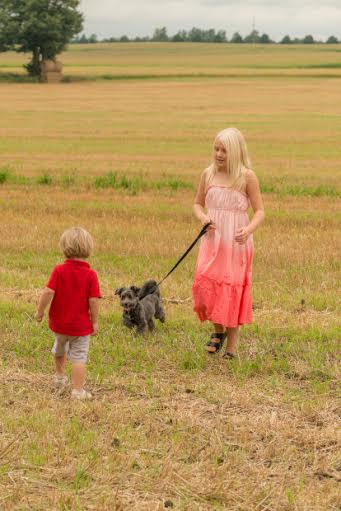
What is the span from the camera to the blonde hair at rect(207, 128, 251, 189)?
24.7ft

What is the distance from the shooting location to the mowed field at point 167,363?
5.12m

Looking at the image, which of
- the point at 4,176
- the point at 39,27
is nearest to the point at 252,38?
the point at 39,27

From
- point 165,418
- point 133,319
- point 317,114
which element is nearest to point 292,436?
point 165,418

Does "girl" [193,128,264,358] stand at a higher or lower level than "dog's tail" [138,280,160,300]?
higher

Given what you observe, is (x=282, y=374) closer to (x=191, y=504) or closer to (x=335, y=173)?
(x=191, y=504)

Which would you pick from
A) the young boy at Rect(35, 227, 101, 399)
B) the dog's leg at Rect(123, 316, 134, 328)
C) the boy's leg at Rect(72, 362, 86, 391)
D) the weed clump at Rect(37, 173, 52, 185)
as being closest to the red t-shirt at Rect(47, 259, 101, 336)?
the young boy at Rect(35, 227, 101, 399)

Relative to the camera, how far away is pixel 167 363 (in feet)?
24.5

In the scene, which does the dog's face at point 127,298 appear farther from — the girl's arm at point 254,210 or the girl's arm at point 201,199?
the girl's arm at point 254,210

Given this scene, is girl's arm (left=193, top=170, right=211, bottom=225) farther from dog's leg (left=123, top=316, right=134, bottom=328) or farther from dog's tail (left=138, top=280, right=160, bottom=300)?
dog's leg (left=123, top=316, right=134, bottom=328)

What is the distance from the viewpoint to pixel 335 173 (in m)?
20.9

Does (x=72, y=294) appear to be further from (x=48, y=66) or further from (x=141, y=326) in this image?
(x=48, y=66)

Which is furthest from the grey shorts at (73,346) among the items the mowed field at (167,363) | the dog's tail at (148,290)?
the dog's tail at (148,290)

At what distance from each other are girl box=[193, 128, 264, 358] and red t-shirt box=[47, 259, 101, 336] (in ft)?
4.73

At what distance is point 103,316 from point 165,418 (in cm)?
289
